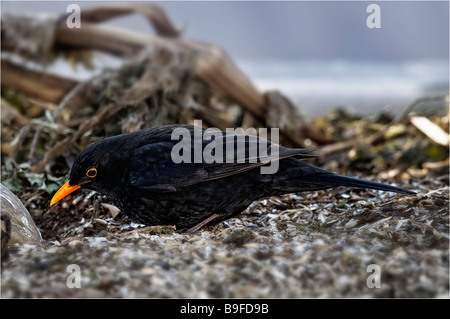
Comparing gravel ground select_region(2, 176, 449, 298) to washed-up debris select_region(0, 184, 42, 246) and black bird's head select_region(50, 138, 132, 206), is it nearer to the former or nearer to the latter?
washed-up debris select_region(0, 184, 42, 246)

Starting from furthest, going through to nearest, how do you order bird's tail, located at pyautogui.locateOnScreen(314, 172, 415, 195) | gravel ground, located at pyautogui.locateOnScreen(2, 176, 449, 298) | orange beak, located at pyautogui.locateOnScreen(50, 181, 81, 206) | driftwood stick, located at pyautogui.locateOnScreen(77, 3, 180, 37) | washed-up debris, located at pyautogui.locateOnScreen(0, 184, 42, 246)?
driftwood stick, located at pyautogui.locateOnScreen(77, 3, 180, 37) → orange beak, located at pyautogui.locateOnScreen(50, 181, 81, 206) → bird's tail, located at pyautogui.locateOnScreen(314, 172, 415, 195) → washed-up debris, located at pyautogui.locateOnScreen(0, 184, 42, 246) → gravel ground, located at pyautogui.locateOnScreen(2, 176, 449, 298)

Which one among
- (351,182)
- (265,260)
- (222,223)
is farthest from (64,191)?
(351,182)

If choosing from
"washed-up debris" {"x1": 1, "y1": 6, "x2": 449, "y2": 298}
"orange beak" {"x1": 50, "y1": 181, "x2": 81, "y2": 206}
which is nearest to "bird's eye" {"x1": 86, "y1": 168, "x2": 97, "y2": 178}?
"orange beak" {"x1": 50, "y1": 181, "x2": 81, "y2": 206}

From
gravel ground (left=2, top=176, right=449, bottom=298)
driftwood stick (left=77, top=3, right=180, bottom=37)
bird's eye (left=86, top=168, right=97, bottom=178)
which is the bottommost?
gravel ground (left=2, top=176, right=449, bottom=298)

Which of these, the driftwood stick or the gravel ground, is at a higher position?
the driftwood stick

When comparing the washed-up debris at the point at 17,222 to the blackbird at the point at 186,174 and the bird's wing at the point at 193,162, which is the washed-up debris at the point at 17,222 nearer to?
the blackbird at the point at 186,174

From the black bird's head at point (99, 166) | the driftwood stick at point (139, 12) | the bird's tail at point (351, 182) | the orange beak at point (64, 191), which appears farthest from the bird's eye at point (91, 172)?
the driftwood stick at point (139, 12)
